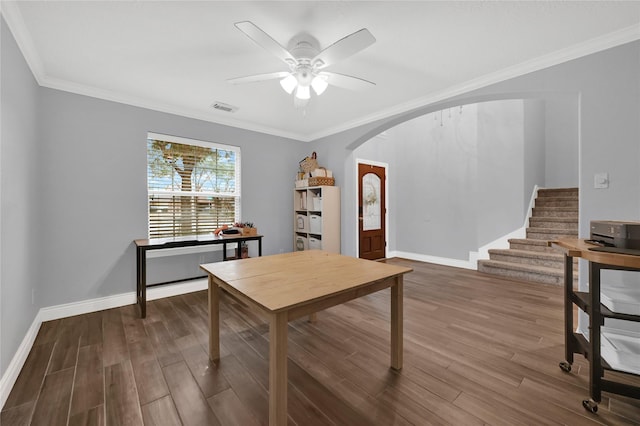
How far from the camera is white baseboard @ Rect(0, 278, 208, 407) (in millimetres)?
1745

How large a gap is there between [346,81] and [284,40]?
64 centimetres

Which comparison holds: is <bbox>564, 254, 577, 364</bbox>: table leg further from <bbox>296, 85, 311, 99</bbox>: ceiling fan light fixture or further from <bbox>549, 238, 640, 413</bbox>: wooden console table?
<bbox>296, 85, 311, 99</bbox>: ceiling fan light fixture

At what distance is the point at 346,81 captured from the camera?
2.33 m

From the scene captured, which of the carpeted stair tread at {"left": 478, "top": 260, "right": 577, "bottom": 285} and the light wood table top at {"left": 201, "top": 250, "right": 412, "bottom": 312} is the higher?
the light wood table top at {"left": 201, "top": 250, "right": 412, "bottom": 312}

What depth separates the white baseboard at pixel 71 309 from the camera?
1745 mm

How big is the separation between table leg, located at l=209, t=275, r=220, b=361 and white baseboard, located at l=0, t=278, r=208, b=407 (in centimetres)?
119

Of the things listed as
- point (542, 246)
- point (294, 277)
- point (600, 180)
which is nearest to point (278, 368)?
point (294, 277)

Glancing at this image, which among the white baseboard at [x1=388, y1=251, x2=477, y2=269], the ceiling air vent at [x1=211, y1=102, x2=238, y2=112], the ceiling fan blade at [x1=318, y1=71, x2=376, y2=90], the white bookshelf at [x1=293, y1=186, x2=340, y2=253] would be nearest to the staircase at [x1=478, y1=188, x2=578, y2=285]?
the white baseboard at [x1=388, y1=251, x2=477, y2=269]

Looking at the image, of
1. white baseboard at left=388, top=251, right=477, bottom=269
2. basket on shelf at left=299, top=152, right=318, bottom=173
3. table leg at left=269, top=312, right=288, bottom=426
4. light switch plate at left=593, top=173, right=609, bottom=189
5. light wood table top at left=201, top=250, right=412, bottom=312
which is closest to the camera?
table leg at left=269, top=312, right=288, bottom=426

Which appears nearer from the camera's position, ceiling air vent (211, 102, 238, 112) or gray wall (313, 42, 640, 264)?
gray wall (313, 42, 640, 264)

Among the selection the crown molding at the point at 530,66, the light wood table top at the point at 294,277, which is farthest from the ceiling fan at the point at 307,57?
the light wood table top at the point at 294,277

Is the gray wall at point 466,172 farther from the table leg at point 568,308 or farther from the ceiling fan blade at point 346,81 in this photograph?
the table leg at point 568,308

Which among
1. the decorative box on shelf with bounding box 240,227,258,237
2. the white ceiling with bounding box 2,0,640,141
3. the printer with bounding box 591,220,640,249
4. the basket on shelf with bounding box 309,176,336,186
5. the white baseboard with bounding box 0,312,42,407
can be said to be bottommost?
the white baseboard with bounding box 0,312,42,407

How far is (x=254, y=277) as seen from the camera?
1.76 m
